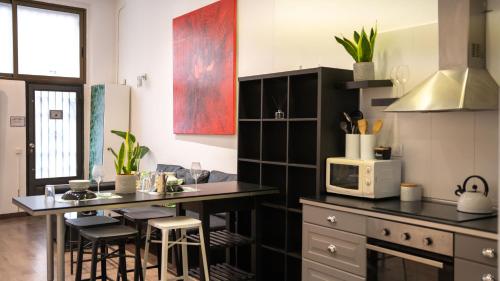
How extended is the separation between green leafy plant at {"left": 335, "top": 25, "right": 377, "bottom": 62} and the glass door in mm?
5743

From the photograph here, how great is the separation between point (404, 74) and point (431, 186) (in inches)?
31.7

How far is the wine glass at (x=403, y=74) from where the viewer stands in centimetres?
330

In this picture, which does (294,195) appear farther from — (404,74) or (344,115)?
(404,74)

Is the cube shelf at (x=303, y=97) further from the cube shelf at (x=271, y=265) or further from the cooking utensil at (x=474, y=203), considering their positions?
the cooking utensil at (x=474, y=203)

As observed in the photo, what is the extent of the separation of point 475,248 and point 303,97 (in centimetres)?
200

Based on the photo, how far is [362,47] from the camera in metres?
3.40

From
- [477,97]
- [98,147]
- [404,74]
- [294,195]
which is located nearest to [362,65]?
[404,74]

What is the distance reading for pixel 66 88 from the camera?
7824mm

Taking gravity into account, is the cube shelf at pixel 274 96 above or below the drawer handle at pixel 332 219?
above

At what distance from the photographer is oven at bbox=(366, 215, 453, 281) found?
8.08 ft

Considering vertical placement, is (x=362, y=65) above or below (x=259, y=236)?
above

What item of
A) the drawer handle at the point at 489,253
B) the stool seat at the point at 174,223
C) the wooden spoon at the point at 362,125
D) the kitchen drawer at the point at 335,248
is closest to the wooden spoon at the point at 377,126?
the wooden spoon at the point at 362,125

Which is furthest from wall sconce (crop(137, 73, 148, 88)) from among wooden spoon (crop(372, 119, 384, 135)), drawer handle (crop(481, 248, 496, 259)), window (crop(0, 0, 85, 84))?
drawer handle (crop(481, 248, 496, 259))

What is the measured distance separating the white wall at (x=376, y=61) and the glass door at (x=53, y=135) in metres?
1.95
